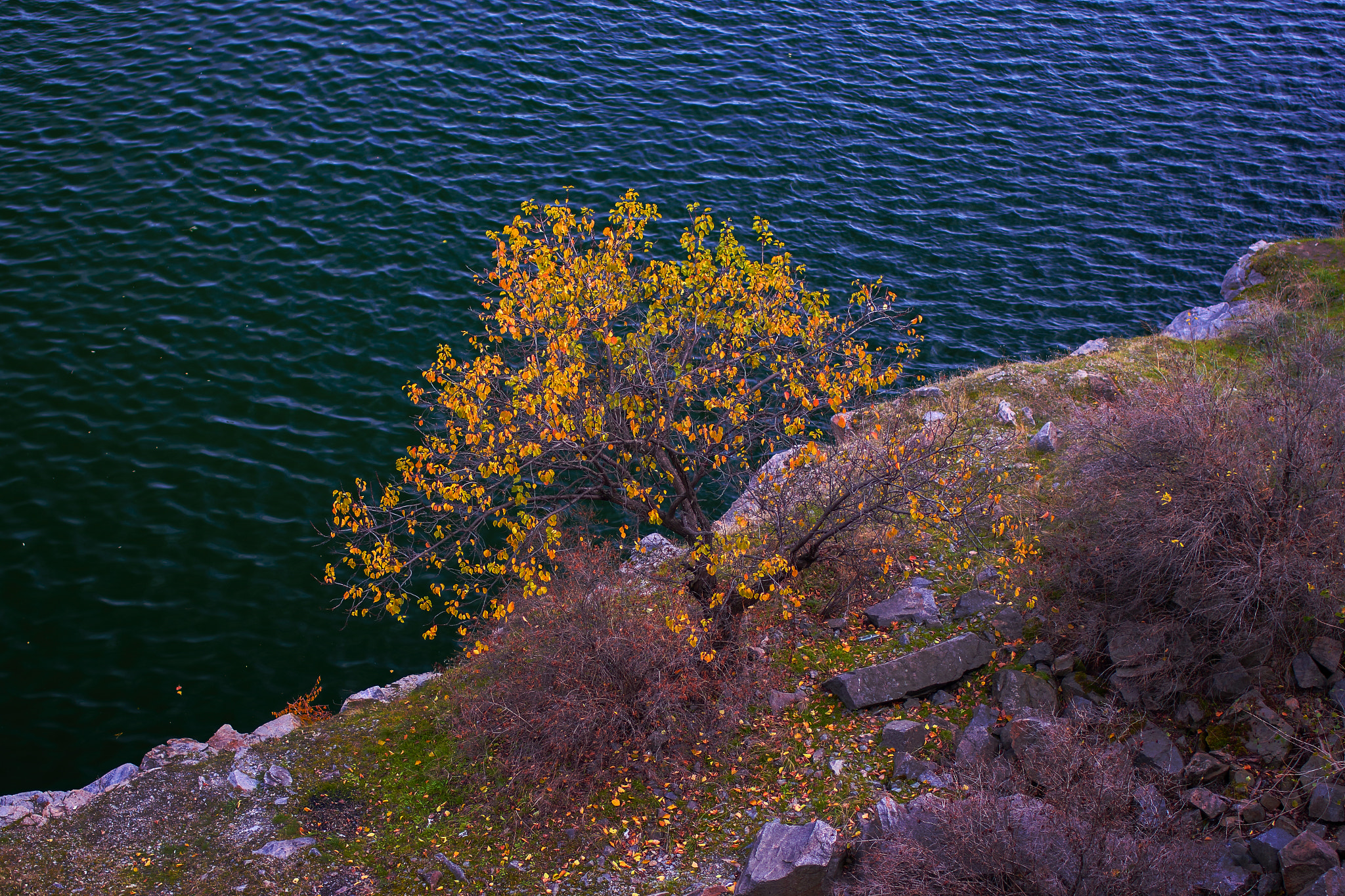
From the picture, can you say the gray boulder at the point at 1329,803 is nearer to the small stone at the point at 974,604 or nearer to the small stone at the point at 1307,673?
the small stone at the point at 1307,673

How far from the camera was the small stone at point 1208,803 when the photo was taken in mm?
11047

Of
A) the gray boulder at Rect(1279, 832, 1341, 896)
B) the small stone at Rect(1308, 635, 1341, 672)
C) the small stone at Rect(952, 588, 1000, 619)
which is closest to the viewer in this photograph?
the gray boulder at Rect(1279, 832, 1341, 896)

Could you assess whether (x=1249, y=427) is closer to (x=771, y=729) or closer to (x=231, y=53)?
(x=771, y=729)

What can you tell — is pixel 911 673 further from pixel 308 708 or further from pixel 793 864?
pixel 308 708

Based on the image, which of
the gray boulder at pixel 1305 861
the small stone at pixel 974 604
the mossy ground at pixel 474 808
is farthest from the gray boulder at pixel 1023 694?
the gray boulder at pixel 1305 861

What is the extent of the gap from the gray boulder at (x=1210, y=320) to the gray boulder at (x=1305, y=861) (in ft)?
53.7

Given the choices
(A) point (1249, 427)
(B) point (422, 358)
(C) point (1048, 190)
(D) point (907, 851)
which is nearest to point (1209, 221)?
(C) point (1048, 190)

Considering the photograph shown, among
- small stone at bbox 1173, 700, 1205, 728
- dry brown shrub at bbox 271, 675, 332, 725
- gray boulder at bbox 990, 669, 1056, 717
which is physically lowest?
dry brown shrub at bbox 271, 675, 332, 725

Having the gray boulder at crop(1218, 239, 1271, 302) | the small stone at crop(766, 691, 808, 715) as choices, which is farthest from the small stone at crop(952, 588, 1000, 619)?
the gray boulder at crop(1218, 239, 1271, 302)

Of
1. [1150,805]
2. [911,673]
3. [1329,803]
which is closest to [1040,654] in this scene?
[911,673]

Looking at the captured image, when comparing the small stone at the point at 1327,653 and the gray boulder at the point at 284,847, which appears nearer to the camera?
the small stone at the point at 1327,653

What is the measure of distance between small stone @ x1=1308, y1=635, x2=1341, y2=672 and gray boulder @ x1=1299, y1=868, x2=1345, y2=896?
3.50m

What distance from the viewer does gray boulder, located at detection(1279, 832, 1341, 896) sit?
9.59m

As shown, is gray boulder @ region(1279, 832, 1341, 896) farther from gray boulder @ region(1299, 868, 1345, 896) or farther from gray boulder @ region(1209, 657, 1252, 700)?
gray boulder @ region(1209, 657, 1252, 700)
